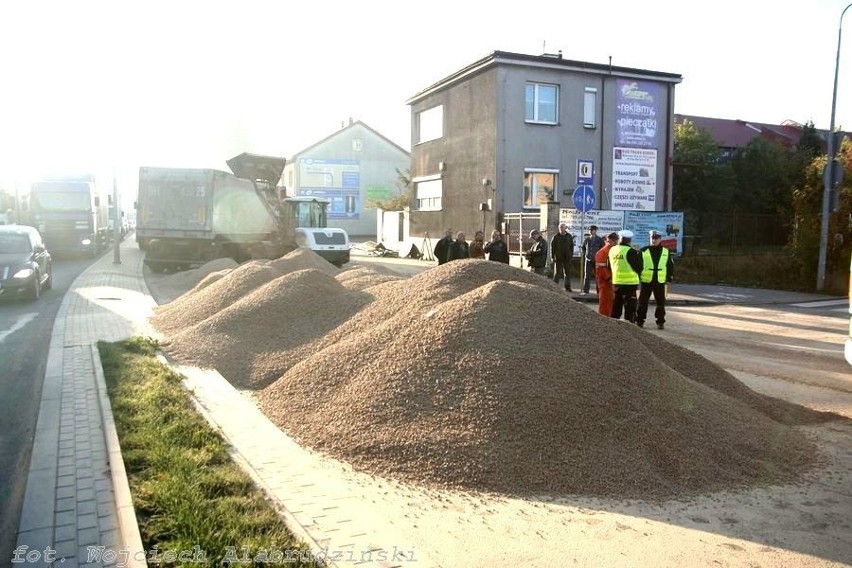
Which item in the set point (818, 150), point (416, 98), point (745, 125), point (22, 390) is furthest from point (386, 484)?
point (745, 125)

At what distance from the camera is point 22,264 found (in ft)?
51.2

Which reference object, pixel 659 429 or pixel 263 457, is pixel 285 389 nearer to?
pixel 263 457

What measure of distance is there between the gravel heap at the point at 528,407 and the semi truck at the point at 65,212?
25556mm

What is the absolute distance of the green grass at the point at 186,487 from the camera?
3736mm

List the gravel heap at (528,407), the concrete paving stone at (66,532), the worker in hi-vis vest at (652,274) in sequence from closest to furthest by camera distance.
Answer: the concrete paving stone at (66,532) → the gravel heap at (528,407) → the worker in hi-vis vest at (652,274)

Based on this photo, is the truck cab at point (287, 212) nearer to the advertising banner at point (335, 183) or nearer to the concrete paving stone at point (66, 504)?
the concrete paving stone at point (66, 504)

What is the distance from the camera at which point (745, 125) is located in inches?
2359

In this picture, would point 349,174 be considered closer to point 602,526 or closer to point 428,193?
point 428,193

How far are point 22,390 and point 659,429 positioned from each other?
6.65 metres

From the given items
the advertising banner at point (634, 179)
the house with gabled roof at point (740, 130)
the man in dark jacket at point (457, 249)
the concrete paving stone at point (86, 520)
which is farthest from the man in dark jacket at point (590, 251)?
the house with gabled roof at point (740, 130)

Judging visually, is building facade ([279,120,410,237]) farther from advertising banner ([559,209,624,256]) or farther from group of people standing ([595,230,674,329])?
group of people standing ([595,230,674,329])

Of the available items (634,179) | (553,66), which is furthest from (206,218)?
(634,179)

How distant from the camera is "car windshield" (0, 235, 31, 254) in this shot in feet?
53.6

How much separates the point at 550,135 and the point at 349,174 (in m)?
37.4
